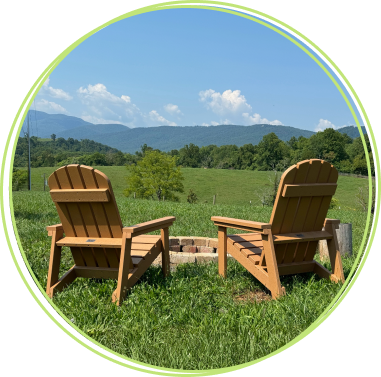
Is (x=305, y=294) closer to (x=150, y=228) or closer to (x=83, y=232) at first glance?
(x=150, y=228)

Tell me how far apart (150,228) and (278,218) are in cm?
119

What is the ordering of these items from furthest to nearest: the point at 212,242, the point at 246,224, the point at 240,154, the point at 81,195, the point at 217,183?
the point at 240,154, the point at 217,183, the point at 212,242, the point at 246,224, the point at 81,195

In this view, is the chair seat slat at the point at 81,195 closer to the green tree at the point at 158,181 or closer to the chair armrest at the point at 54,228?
the chair armrest at the point at 54,228

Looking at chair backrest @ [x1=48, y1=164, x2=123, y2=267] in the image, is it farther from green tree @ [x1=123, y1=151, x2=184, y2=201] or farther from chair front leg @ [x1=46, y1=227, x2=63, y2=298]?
green tree @ [x1=123, y1=151, x2=184, y2=201]

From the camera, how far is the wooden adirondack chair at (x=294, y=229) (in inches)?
122

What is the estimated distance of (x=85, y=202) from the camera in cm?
304

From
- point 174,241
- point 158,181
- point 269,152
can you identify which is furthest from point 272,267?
point 269,152

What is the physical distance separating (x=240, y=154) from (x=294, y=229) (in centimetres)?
6185

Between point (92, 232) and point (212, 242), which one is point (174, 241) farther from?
point (92, 232)

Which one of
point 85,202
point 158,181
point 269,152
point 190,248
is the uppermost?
point 269,152

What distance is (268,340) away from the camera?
2.39 meters

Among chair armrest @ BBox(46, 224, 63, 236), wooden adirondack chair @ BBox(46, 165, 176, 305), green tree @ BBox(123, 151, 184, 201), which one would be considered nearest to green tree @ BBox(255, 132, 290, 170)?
green tree @ BBox(123, 151, 184, 201)

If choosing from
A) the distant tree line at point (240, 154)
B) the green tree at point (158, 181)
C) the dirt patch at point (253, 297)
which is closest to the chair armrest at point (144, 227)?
the dirt patch at point (253, 297)

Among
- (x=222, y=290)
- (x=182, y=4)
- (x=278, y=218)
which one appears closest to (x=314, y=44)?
(x=182, y=4)
